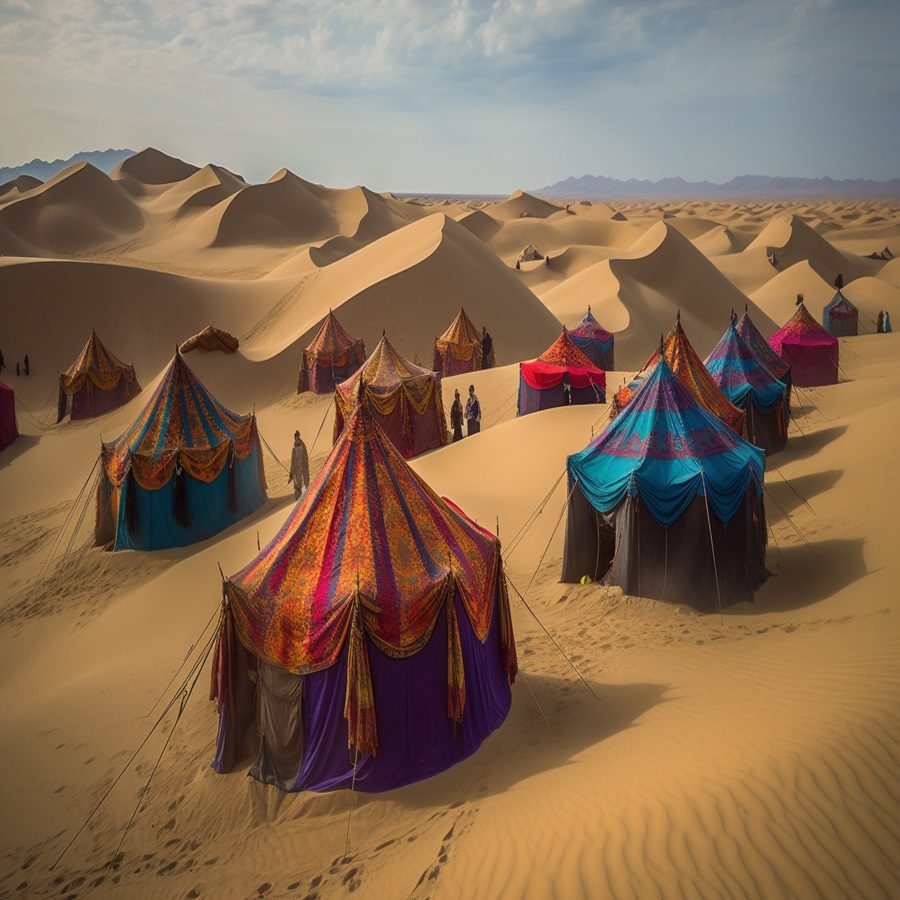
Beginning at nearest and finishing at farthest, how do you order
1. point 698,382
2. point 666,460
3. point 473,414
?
point 666,460 → point 698,382 → point 473,414

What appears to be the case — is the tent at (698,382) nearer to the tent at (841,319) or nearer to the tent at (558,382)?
the tent at (558,382)

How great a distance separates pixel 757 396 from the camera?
1634cm

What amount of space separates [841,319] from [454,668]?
37175mm

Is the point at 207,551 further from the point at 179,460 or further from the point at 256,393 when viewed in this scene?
the point at 256,393

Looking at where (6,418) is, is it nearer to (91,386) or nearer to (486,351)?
(91,386)

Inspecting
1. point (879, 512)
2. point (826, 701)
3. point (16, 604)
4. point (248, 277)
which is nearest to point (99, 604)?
point (16, 604)

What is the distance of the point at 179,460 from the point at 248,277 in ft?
135

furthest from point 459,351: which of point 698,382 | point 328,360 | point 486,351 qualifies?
point 698,382

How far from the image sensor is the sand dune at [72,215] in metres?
60.5

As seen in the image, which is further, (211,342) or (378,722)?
(211,342)

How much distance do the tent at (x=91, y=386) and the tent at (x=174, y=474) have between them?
1218cm

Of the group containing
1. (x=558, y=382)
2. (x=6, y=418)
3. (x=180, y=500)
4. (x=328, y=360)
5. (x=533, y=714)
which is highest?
(x=328, y=360)

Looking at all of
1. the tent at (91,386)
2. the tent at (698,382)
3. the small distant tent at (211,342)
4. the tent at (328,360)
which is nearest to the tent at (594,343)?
the tent at (328,360)

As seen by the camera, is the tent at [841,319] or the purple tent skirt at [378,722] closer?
the purple tent skirt at [378,722]
